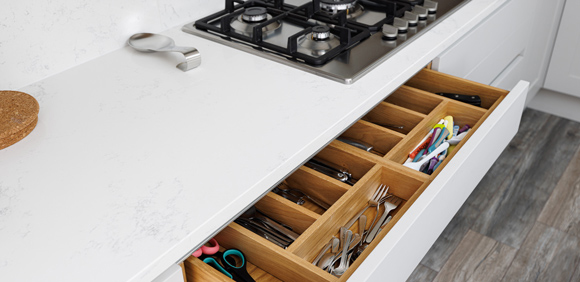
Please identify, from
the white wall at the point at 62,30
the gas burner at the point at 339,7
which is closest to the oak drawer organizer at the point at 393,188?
the gas burner at the point at 339,7

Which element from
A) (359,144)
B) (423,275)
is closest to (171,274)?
(359,144)

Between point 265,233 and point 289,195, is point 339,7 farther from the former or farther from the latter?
point 265,233

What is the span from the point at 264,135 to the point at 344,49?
1.32 ft

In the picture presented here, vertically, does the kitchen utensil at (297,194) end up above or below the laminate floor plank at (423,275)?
above

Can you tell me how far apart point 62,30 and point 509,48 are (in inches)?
59.9

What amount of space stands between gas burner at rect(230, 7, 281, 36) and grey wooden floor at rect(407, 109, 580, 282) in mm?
951

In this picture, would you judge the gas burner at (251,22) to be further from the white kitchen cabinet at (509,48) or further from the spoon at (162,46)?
the white kitchen cabinet at (509,48)

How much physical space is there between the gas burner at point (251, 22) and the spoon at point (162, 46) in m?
0.20

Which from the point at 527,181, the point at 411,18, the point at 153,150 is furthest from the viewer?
the point at 527,181

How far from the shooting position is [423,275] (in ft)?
5.71

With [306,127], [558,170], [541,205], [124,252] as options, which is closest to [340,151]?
[306,127]

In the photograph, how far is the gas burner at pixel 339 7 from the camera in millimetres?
1424

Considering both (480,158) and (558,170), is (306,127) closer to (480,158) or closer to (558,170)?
(480,158)

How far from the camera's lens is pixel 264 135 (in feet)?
3.09
